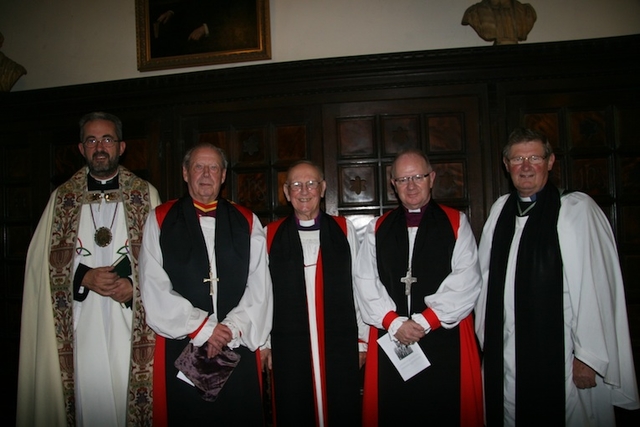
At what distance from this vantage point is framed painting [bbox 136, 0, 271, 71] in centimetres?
391

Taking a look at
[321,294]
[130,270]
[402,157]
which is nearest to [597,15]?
[402,157]

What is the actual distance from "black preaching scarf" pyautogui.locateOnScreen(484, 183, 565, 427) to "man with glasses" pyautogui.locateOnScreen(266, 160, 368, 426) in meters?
0.82

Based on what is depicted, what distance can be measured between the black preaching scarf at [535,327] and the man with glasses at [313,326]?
2.68 feet

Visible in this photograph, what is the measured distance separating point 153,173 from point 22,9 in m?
2.62

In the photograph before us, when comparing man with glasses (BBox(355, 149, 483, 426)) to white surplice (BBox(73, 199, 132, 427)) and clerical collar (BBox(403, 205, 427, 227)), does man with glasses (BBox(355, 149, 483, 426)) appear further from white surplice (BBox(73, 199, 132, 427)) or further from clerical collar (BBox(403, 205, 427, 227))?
white surplice (BBox(73, 199, 132, 427))

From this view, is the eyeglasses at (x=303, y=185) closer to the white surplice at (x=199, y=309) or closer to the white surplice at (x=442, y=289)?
the white surplice at (x=199, y=309)

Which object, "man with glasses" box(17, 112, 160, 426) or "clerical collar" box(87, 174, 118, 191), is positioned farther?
"clerical collar" box(87, 174, 118, 191)

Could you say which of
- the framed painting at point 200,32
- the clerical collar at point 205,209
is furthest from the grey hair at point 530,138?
the framed painting at point 200,32

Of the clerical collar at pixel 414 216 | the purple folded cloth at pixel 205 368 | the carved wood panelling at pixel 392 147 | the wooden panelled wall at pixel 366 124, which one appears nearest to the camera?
the purple folded cloth at pixel 205 368

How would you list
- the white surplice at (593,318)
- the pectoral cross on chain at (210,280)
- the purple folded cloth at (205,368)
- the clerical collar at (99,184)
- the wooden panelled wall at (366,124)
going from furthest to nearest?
1. the wooden panelled wall at (366,124)
2. the clerical collar at (99,184)
3. the pectoral cross on chain at (210,280)
4. the purple folded cloth at (205,368)
5. the white surplice at (593,318)

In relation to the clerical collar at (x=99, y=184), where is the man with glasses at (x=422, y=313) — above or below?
below

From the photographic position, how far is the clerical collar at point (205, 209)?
257 cm

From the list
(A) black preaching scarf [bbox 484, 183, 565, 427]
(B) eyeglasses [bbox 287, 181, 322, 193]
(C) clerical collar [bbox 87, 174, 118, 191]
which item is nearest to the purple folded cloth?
(B) eyeglasses [bbox 287, 181, 322, 193]

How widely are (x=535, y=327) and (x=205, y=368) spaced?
1925mm
